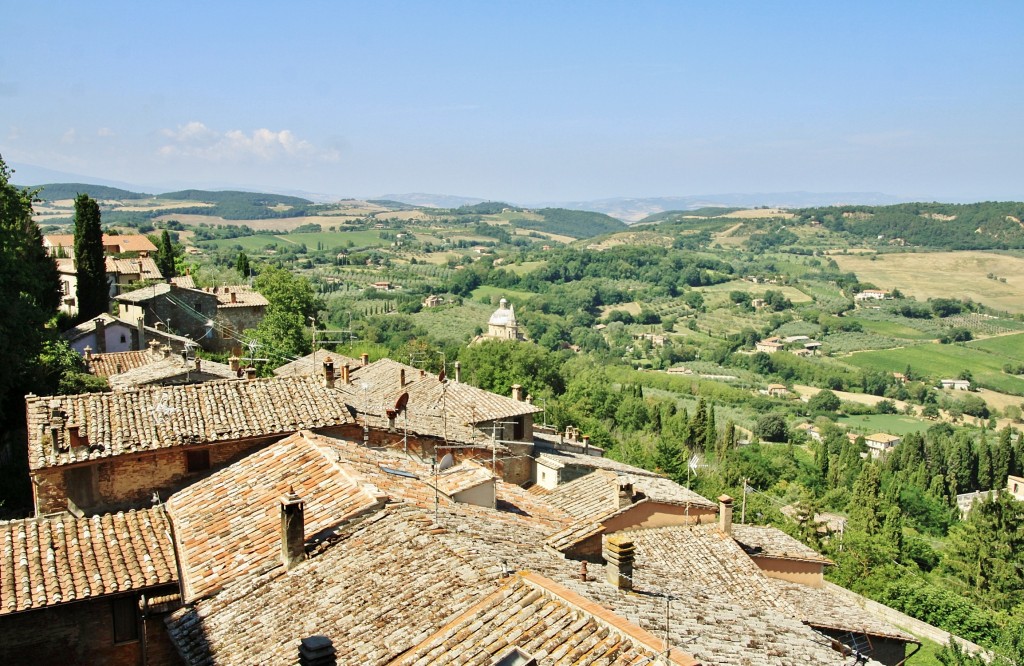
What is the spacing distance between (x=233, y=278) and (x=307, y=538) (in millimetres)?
57681

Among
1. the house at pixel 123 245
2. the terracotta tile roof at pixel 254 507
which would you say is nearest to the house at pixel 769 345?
the house at pixel 123 245

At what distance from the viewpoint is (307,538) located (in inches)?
435

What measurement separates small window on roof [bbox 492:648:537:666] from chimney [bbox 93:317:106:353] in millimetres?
35816

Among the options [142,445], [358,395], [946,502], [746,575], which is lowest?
[946,502]

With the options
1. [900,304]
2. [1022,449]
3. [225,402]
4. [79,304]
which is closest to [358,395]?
[225,402]

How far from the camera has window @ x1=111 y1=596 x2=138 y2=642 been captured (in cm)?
1165

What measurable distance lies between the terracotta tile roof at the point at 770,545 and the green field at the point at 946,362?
10599 centimetres

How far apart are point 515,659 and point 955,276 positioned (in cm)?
20301

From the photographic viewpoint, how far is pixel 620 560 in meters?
10.1

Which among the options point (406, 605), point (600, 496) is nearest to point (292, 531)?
point (406, 605)

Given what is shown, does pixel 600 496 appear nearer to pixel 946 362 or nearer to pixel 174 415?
pixel 174 415

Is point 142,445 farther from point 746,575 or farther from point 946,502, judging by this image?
point 946,502

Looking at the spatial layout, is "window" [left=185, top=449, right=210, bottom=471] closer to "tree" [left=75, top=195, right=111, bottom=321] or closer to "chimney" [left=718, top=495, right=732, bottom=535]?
"chimney" [left=718, top=495, right=732, bottom=535]

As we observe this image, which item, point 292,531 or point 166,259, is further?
point 166,259
